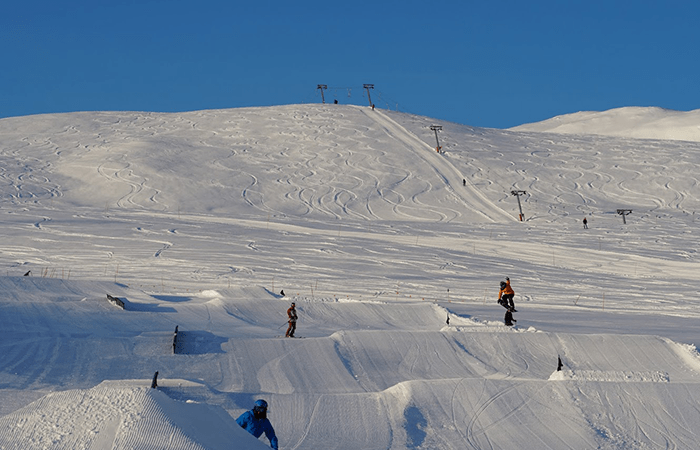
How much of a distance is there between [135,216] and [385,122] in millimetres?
34967

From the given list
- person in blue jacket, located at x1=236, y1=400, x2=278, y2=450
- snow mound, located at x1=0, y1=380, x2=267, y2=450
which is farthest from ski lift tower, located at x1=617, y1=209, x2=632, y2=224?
snow mound, located at x1=0, y1=380, x2=267, y2=450

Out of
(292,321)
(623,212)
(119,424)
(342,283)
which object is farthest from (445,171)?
(119,424)

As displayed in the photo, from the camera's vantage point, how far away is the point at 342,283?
2847cm

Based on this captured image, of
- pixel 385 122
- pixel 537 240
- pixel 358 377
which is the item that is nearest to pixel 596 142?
pixel 385 122

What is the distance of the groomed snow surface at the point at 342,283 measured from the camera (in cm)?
1142

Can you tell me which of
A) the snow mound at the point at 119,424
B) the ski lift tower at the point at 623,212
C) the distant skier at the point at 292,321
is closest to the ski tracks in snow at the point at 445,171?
the ski lift tower at the point at 623,212

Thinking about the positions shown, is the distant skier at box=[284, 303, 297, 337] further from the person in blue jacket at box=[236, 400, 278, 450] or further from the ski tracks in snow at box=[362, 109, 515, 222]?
the ski tracks in snow at box=[362, 109, 515, 222]

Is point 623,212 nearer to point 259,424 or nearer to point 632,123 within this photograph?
point 259,424

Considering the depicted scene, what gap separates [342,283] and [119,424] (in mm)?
21406

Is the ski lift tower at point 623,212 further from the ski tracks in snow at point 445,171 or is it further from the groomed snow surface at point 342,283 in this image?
the ski tracks in snow at point 445,171

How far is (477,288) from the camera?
28.4m

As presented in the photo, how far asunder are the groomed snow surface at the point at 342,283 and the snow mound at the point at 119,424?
0.08 ft

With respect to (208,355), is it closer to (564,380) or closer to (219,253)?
(564,380)

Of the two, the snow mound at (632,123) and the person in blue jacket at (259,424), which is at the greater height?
the snow mound at (632,123)
